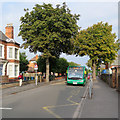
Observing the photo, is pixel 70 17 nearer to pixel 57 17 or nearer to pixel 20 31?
pixel 57 17

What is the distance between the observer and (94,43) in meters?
43.3

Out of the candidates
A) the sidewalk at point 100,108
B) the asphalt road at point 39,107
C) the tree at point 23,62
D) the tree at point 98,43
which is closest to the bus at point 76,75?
the asphalt road at point 39,107

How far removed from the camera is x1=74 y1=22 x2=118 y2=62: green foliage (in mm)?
43094

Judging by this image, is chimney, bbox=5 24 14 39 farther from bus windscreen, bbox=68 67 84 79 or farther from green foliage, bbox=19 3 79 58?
bus windscreen, bbox=68 67 84 79

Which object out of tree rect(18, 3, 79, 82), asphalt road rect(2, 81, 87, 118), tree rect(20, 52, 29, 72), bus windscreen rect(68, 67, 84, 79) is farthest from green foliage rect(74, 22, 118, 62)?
asphalt road rect(2, 81, 87, 118)

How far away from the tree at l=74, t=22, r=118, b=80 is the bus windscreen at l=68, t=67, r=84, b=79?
18572 mm

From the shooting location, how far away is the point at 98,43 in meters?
43.2

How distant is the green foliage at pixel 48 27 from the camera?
28.9 metres

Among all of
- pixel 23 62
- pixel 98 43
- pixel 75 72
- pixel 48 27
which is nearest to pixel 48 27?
pixel 48 27

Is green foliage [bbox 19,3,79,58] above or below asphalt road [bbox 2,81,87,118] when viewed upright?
above

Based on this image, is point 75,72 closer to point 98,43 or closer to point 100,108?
point 100,108

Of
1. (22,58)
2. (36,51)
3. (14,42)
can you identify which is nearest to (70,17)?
(36,51)

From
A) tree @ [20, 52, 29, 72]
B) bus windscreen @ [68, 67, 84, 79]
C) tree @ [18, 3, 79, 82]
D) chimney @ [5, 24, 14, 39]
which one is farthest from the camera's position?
tree @ [20, 52, 29, 72]

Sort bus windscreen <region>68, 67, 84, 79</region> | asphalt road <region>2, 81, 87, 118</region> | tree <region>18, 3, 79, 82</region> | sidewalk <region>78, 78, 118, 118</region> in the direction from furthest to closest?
tree <region>18, 3, 79, 82</region> → bus windscreen <region>68, 67, 84, 79</region> → asphalt road <region>2, 81, 87, 118</region> → sidewalk <region>78, 78, 118, 118</region>
